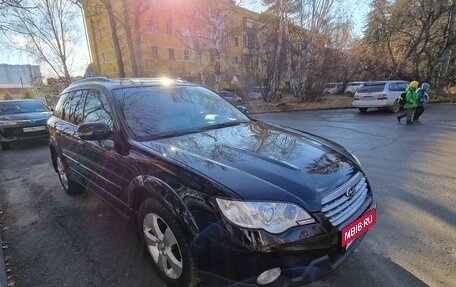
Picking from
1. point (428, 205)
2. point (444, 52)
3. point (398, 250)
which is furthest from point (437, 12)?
point (398, 250)

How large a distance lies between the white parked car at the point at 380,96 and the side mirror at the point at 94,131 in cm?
1426

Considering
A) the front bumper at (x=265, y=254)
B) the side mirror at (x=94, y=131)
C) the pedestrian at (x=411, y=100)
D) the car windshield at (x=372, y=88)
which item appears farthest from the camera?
the car windshield at (x=372, y=88)

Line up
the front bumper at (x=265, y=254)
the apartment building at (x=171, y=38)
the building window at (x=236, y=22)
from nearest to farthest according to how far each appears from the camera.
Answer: the front bumper at (x=265, y=254) → the apartment building at (x=171, y=38) → the building window at (x=236, y=22)

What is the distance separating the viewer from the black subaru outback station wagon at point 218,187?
1.87 metres

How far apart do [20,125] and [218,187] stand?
9.62m

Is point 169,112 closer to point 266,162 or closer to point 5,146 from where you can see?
point 266,162

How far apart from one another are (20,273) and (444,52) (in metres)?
25.0

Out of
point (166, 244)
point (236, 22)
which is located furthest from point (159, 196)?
point (236, 22)

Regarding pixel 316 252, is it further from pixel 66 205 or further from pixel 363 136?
pixel 363 136

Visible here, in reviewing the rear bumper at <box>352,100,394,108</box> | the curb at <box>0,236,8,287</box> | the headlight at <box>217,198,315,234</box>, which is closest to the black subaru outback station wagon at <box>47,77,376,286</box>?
the headlight at <box>217,198,315,234</box>

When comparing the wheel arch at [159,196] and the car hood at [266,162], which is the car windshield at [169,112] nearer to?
the car hood at [266,162]

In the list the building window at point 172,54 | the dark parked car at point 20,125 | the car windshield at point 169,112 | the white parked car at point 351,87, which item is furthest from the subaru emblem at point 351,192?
the building window at point 172,54

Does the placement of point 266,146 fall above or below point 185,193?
above

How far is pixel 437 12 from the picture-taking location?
18.2 m
